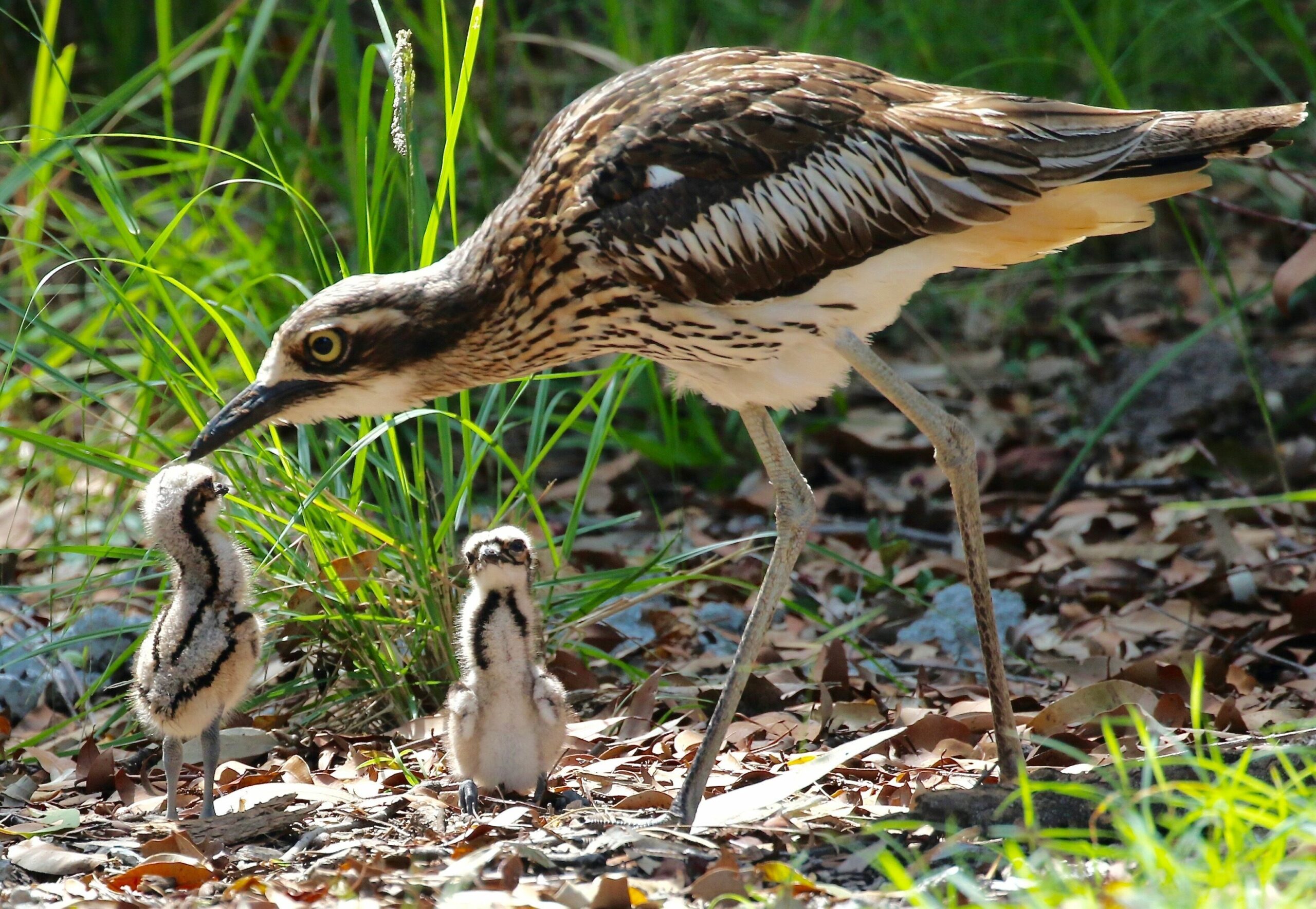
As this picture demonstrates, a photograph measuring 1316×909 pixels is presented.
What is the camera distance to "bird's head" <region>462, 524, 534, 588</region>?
3.71m

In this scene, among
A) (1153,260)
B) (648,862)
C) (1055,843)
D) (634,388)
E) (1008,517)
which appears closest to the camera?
(1055,843)

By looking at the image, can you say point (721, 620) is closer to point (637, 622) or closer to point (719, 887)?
point (637, 622)

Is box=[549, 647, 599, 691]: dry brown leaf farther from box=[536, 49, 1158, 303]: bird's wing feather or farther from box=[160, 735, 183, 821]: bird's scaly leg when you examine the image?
box=[536, 49, 1158, 303]: bird's wing feather

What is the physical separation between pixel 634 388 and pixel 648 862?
3492 mm

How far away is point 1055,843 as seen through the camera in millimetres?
2666

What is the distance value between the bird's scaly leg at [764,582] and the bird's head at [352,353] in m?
0.86

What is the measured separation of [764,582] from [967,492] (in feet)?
1.93

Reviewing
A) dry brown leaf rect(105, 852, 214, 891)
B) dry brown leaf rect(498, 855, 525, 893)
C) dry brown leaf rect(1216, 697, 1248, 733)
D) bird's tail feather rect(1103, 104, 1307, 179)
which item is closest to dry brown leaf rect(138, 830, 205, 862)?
dry brown leaf rect(105, 852, 214, 891)

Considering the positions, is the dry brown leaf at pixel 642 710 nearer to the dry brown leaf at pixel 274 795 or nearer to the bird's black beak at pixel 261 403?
the dry brown leaf at pixel 274 795

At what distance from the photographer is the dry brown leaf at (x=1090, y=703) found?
4.04 meters

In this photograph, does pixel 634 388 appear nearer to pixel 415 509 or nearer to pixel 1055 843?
pixel 415 509

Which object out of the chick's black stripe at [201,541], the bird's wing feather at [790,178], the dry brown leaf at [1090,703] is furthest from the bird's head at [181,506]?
the dry brown leaf at [1090,703]

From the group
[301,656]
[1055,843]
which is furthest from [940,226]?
[301,656]

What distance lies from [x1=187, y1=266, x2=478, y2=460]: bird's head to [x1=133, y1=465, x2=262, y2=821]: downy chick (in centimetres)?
18
